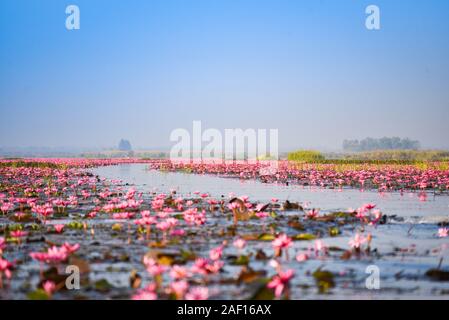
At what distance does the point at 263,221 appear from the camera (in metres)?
11.4

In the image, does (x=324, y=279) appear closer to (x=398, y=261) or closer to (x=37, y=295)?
(x=398, y=261)

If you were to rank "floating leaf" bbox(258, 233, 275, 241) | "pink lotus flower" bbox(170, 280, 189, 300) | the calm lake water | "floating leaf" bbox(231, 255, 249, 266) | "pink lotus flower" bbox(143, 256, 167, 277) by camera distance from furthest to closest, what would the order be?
"floating leaf" bbox(258, 233, 275, 241) < "floating leaf" bbox(231, 255, 249, 266) < the calm lake water < "pink lotus flower" bbox(143, 256, 167, 277) < "pink lotus flower" bbox(170, 280, 189, 300)

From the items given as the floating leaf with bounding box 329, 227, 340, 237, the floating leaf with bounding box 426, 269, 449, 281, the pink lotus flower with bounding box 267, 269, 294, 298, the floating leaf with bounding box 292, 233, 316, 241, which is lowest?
the floating leaf with bounding box 426, 269, 449, 281

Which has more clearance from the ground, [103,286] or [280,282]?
[280,282]

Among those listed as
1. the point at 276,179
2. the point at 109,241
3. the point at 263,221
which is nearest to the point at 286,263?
the point at 109,241

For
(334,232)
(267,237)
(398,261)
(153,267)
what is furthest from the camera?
(334,232)

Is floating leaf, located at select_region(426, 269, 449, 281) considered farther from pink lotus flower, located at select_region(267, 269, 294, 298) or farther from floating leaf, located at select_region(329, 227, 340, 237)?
floating leaf, located at select_region(329, 227, 340, 237)

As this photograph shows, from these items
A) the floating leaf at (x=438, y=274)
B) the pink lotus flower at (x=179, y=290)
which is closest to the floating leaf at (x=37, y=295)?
the pink lotus flower at (x=179, y=290)

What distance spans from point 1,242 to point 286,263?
3.78 meters

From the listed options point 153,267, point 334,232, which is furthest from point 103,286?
point 334,232

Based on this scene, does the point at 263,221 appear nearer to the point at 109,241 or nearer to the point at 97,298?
the point at 109,241

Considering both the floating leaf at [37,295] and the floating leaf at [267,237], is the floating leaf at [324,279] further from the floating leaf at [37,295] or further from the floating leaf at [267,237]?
the floating leaf at [37,295]

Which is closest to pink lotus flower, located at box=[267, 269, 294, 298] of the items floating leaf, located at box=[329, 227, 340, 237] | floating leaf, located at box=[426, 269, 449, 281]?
floating leaf, located at box=[426, 269, 449, 281]
